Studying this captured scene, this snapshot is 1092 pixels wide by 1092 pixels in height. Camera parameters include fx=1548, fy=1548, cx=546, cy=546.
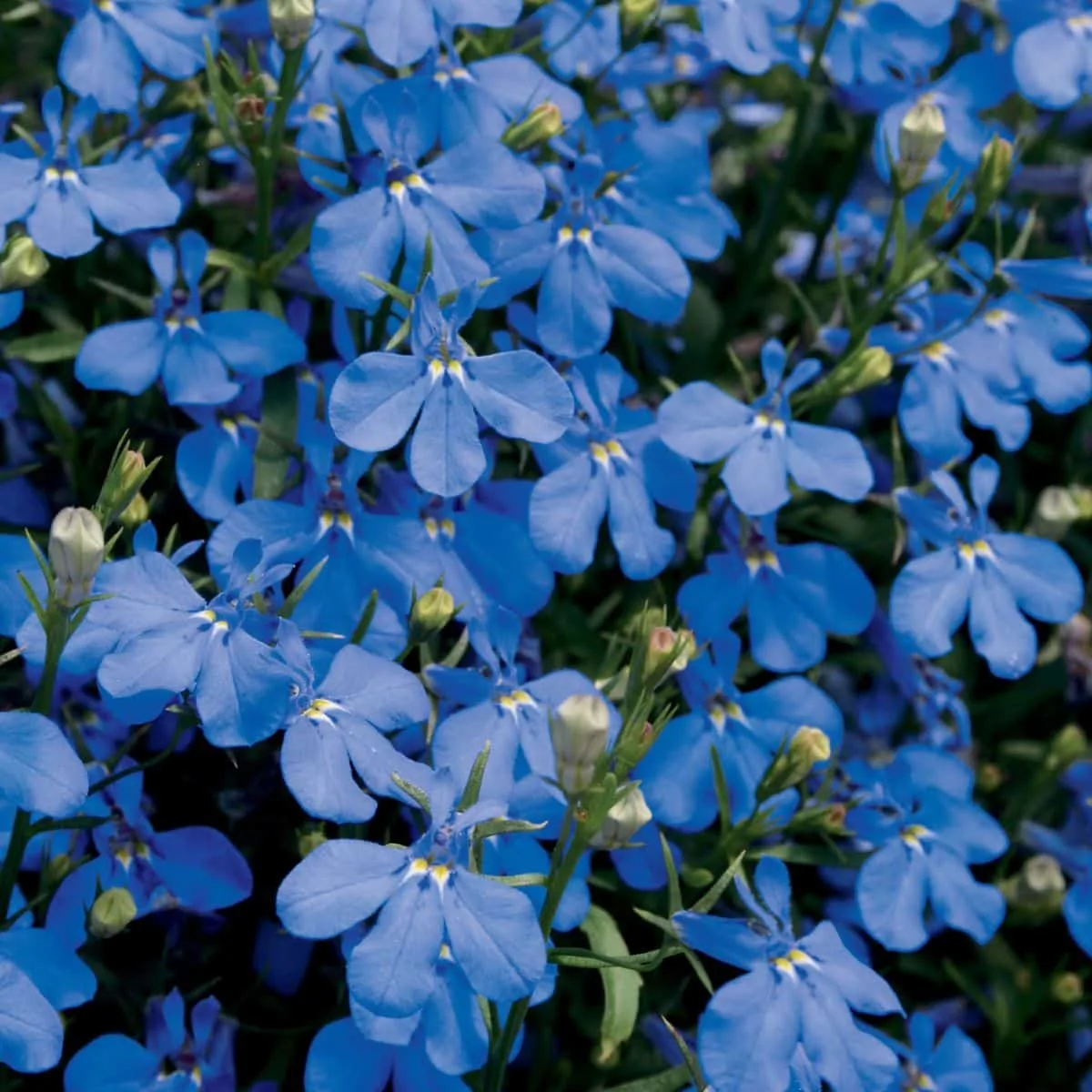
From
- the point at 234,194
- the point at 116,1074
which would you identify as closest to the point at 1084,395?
the point at 234,194

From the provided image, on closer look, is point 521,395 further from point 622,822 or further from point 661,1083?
point 661,1083

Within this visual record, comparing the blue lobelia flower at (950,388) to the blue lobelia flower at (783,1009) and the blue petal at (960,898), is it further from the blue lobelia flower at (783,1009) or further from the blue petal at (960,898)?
the blue lobelia flower at (783,1009)

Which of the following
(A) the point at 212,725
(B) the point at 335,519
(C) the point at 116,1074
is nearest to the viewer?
(A) the point at 212,725

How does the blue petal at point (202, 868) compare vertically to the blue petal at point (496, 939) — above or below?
below

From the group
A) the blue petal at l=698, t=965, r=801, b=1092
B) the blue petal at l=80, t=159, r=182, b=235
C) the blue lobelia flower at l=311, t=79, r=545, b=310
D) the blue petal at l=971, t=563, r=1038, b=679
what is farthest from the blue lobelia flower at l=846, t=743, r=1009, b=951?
the blue petal at l=80, t=159, r=182, b=235

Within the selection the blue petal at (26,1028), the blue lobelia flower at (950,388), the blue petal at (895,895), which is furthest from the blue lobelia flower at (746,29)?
the blue petal at (26,1028)

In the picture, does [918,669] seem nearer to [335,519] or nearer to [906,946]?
[906,946]
